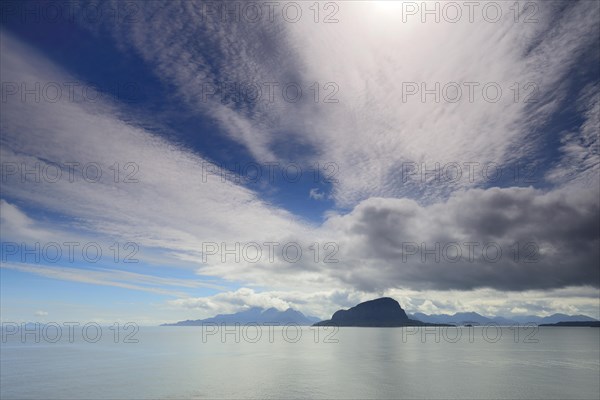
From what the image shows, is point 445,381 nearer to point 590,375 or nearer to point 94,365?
point 590,375

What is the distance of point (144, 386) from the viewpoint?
96.8 meters

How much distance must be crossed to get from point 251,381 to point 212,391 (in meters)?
17.5

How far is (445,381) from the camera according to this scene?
101 metres

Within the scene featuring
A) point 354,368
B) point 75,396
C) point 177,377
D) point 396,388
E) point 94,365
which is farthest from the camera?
point 94,365

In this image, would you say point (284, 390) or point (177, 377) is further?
point (177, 377)

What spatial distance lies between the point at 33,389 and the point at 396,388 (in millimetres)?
95087

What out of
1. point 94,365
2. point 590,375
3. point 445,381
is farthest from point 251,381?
point 590,375

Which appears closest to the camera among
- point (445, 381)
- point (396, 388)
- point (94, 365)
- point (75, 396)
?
point (75, 396)

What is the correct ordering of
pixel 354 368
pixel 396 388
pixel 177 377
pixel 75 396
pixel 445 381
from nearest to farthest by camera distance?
pixel 75 396 < pixel 396 388 < pixel 445 381 < pixel 177 377 < pixel 354 368

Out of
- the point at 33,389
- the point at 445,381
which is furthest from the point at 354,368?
the point at 33,389

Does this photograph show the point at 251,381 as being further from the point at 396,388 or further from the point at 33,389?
the point at 33,389

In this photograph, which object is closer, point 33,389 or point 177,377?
point 33,389

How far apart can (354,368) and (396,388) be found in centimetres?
4206

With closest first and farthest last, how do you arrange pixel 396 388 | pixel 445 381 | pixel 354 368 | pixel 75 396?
pixel 75 396
pixel 396 388
pixel 445 381
pixel 354 368
